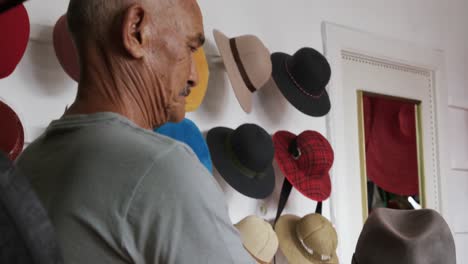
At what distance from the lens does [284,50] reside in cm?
254

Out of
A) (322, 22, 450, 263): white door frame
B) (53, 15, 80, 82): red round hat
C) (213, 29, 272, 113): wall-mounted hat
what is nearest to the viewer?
(53, 15, 80, 82): red round hat

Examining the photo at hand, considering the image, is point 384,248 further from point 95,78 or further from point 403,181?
point 403,181

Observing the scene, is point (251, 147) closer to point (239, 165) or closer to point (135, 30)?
point (239, 165)

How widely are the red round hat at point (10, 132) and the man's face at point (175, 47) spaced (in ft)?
2.85

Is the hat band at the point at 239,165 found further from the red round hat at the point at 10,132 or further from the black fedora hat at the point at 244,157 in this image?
the red round hat at the point at 10,132

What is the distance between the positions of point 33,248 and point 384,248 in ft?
4.31

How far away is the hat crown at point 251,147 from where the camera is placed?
2.10m

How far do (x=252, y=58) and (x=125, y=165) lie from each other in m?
1.57

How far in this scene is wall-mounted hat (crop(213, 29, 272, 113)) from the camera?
2.16m

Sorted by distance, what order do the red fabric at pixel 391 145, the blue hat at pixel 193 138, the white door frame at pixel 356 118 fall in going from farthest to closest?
the red fabric at pixel 391 145 < the white door frame at pixel 356 118 < the blue hat at pixel 193 138

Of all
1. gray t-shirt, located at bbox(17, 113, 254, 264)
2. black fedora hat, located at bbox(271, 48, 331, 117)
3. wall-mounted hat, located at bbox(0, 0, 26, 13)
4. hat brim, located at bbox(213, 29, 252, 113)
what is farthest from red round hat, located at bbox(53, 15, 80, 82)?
wall-mounted hat, located at bbox(0, 0, 26, 13)

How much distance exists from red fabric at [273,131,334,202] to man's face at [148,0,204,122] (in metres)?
1.50

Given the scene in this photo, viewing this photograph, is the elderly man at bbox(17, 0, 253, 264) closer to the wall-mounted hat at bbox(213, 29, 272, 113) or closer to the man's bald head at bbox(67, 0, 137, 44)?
the man's bald head at bbox(67, 0, 137, 44)

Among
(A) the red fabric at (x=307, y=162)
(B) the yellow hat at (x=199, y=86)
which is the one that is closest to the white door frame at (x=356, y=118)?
(A) the red fabric at (x=307, y=162)
